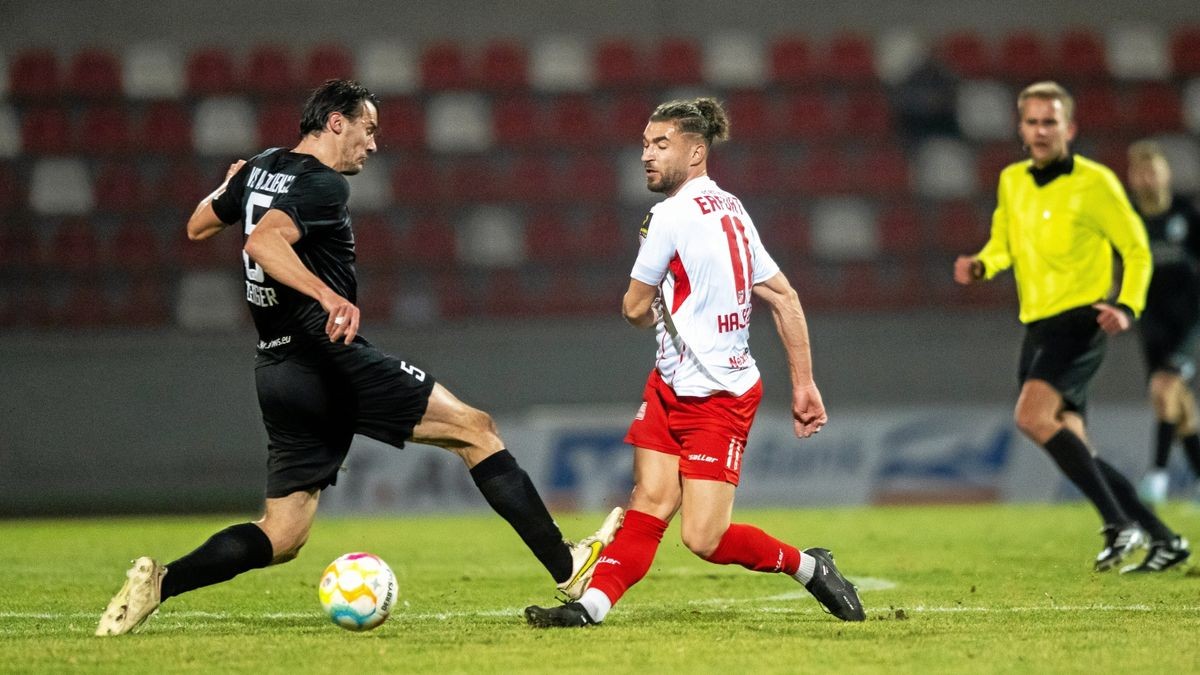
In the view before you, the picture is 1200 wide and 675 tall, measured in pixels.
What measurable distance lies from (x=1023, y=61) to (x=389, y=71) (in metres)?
7.11

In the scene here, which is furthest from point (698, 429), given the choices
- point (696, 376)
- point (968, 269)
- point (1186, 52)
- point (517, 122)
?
point (1186, 52)

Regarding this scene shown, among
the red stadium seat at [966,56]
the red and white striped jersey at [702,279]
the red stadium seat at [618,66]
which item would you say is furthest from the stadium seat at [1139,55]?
the red and white striped jersey at [702,279]

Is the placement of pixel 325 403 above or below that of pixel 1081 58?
below

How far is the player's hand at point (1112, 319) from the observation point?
6949 mm

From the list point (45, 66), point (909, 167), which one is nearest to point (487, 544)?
point (909, 167)

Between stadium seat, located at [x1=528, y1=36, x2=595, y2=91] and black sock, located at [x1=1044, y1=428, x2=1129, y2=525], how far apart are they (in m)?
10.9

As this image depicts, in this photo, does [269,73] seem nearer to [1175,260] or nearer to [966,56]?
[966,56]

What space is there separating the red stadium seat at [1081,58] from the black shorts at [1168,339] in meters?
7.21

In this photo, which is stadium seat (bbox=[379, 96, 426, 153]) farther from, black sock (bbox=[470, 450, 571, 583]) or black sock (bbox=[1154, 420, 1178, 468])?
black sock (bbox=[470, 450, 571, 583])

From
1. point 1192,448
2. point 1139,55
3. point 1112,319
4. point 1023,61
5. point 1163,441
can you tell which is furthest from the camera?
point 1139,55

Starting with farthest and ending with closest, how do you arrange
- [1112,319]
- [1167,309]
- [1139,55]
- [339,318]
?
[1139,55]
[1167,309]
[1112,319]
[339,318]

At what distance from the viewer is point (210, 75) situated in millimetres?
17375

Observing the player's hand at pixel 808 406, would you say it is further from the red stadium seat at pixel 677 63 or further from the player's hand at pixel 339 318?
the red stadium seat at pixel 677 63

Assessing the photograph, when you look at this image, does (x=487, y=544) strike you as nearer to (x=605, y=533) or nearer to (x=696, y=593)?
(x=696, y=593)
